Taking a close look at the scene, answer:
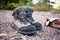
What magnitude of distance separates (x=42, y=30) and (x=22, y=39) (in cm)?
56

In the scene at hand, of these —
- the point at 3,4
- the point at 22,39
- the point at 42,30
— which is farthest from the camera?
the point at 3,4

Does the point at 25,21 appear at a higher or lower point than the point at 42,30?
higher

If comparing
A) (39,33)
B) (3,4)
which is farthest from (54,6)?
(39,33)

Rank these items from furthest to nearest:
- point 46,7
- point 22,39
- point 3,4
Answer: point 46,7 → point 3,4 → point 22,39

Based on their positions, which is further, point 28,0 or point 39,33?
point 28,0

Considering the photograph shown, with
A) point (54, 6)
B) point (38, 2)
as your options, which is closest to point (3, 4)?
point (38, 2)

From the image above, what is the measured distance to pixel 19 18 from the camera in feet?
7.53

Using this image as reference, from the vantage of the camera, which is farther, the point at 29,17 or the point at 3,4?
the point at 3,4

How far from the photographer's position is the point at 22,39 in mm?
1937

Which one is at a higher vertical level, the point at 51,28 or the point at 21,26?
the point at 21,26

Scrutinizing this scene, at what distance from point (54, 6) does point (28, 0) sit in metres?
0.79

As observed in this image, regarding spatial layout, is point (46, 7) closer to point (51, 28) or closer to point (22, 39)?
point (51, 28)

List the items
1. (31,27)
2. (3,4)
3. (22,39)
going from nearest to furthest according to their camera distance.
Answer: (22,39), (31,27), (3,4)

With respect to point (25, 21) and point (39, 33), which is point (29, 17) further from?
point (39, 33)
